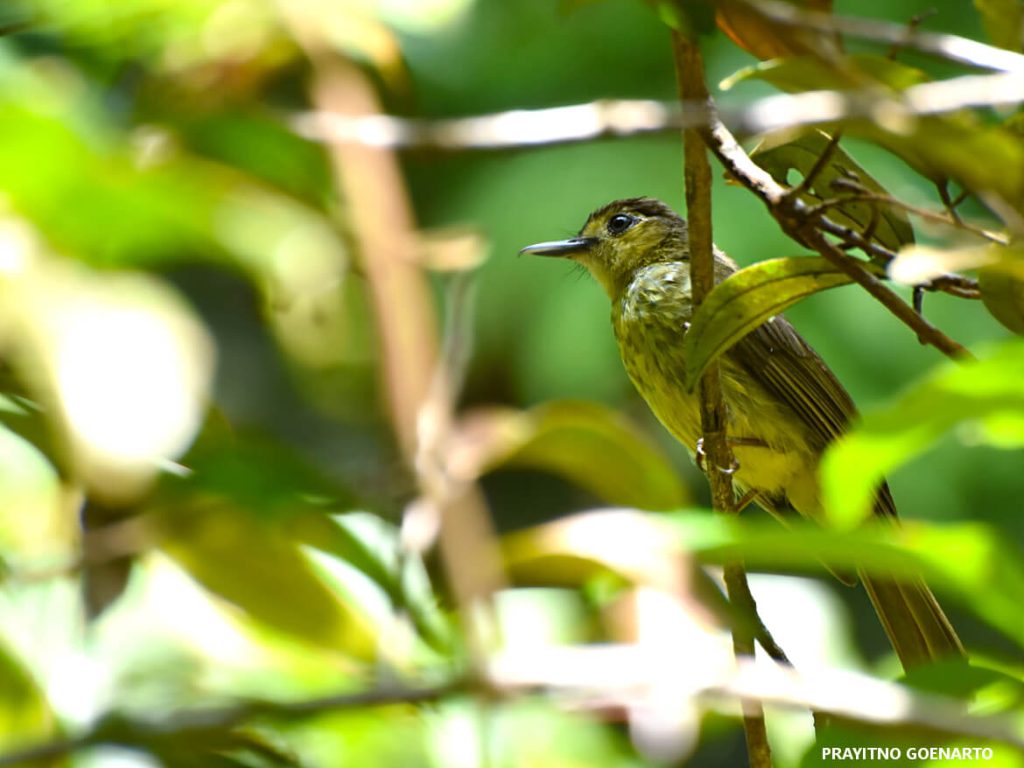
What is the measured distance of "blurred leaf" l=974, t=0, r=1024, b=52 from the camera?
65.9 inches

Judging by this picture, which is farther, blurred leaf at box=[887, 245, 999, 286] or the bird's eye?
the bird's eye

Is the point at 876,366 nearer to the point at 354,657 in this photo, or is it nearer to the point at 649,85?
the point at 649,85

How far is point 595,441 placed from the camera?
146 cm

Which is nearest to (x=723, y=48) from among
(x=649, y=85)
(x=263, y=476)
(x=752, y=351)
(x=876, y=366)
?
(x=649, y=85)

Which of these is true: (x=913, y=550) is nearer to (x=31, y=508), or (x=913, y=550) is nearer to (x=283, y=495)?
(x=283, y=495)

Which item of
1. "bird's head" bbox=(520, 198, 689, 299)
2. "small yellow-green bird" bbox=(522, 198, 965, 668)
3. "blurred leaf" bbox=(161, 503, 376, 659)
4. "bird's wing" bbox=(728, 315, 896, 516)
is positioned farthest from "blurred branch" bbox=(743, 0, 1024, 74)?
"bird's head" bbox=(520, 198, 689, 299)

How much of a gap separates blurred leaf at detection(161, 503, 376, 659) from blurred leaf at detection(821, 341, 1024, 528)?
67 centimetres

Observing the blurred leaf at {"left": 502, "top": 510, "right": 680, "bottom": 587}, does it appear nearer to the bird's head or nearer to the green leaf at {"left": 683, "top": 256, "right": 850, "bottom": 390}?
the green leaf at {"left": 683, "top": 256, "right": 850, "bottom": 390}

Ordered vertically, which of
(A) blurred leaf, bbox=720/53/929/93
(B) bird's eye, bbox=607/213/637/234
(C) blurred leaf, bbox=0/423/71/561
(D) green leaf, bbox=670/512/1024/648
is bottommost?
(D) green leaf, bbox=670/512/1024/648

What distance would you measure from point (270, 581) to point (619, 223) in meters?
2.79

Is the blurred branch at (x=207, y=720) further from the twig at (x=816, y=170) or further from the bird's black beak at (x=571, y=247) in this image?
the bird's black beak at (x=571, y=247)

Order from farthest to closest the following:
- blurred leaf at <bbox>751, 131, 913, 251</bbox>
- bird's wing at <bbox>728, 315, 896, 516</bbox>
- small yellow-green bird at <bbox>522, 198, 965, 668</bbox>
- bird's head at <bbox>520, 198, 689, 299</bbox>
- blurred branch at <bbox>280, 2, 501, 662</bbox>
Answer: bird's head at <bbox>520, 198, 689, 299</bbox>
bird's wing at <bbox>728, 315, 896, 516</bbox>
small yellow-green bird at <bbox>522, 198, 965, 668</bbox>
blurred leaf at <bbox>751, 131, 913, 251</bbox>
blurred branch at <bbox>280, 2, 501, 662</bbox>

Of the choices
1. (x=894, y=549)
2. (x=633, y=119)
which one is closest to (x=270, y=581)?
(x=633, y=119)

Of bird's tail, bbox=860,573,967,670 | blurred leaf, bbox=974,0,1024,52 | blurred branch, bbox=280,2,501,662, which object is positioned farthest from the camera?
bird's tail, bbox=860,573,967,670
